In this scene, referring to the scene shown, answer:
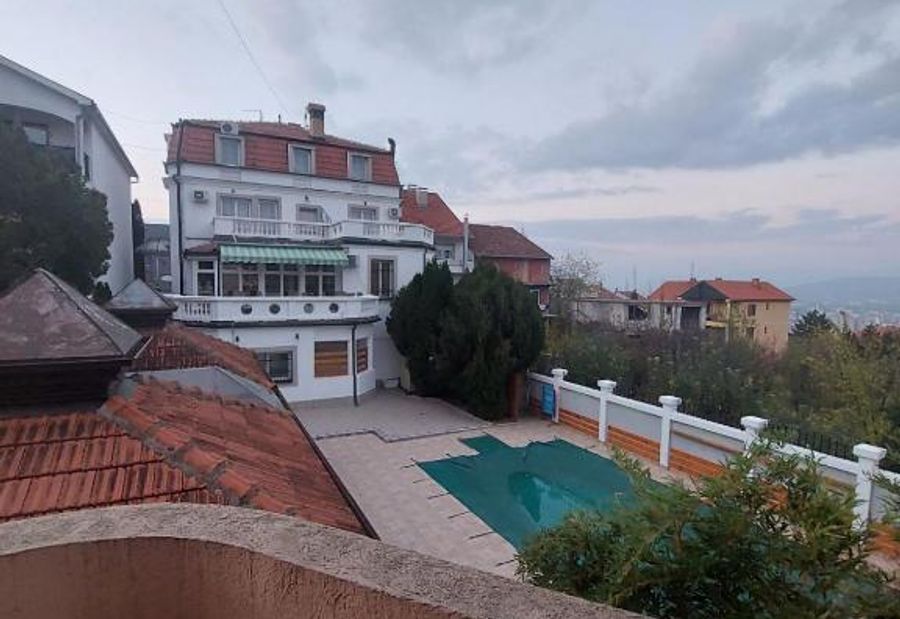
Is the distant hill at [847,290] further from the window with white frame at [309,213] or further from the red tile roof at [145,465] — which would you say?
the red tile roof at [145,465]

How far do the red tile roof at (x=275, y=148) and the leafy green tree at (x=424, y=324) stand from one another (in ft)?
30.9

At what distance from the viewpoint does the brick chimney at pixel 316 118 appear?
2950 cm

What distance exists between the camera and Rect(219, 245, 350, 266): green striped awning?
934 inches

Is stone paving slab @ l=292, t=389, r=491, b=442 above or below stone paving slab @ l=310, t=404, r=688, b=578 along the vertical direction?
above

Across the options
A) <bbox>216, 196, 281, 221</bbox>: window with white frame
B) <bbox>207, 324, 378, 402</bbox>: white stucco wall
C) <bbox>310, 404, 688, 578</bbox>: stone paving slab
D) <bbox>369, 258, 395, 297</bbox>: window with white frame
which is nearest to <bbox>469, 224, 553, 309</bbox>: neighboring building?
<bbox>369, 258, 395, 297</bbox>: window with white frame

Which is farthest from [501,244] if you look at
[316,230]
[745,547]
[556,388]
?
[745,547]

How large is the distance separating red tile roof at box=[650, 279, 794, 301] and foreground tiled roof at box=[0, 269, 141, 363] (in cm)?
5107

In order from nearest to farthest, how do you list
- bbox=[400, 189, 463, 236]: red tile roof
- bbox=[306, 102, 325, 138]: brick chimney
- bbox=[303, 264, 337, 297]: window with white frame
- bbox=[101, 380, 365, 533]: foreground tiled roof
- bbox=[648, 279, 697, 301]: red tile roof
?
bbox=[101, 380, 365, 533]: foreground tiled roof
bbox=[303, 264, 337, 297]: window with white frame
bbox=[306, 102, 325, 138]: brick chimney
bbox=[400, 189, 463, 236]: red tile roof
bbox=[648, 279, 697, 301]: red tile roof

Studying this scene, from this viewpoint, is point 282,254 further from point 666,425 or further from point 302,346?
point 666,425

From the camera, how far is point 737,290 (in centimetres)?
5000

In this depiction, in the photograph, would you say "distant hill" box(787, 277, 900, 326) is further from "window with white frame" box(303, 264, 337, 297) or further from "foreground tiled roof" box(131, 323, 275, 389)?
"foreground tiled roof" box(131, 323, 275, 389)

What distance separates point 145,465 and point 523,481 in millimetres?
13024

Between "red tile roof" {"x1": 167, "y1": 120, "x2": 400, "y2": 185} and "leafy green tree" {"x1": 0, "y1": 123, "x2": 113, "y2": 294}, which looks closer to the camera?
"leafy green tree" {"x1": 0, "y1": 123, "x2": 113, "y2": 294}

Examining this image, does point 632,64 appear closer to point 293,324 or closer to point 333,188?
point 293,324
